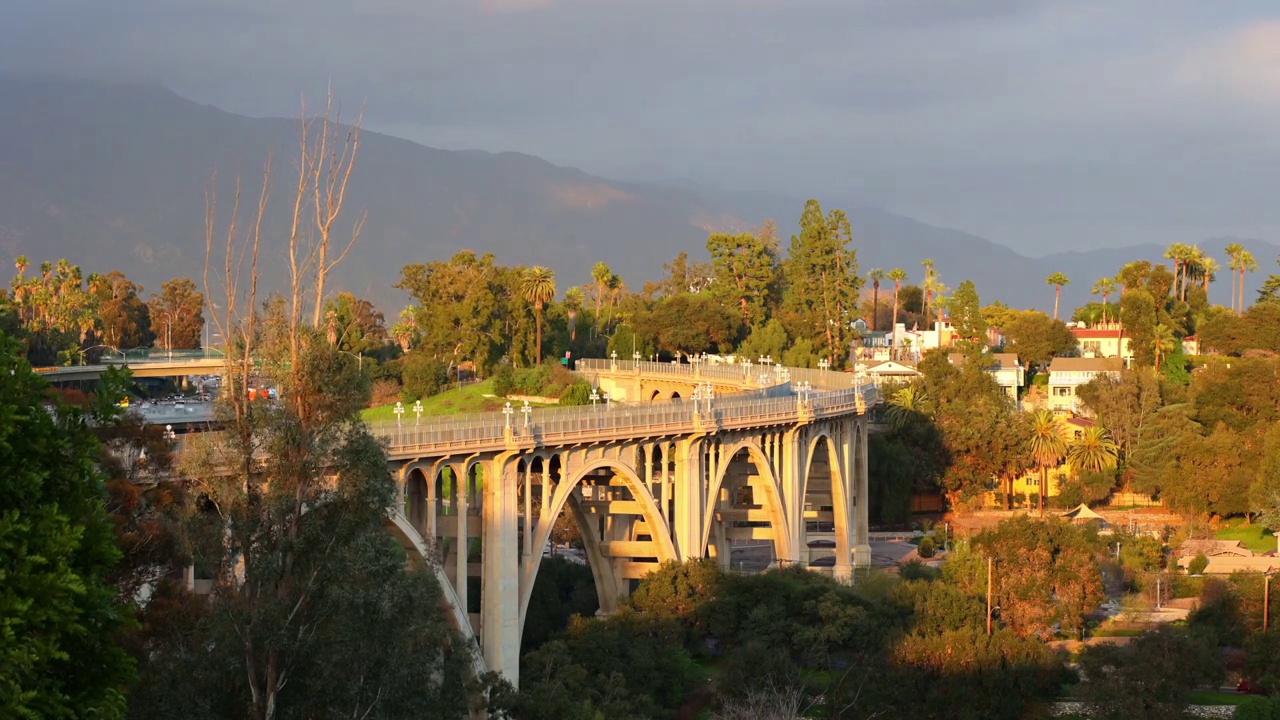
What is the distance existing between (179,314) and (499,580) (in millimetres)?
100813

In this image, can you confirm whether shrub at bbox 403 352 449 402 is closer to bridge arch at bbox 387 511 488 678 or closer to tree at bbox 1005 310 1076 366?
tree at bbox 1005 310 1076 366

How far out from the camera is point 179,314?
144875mm

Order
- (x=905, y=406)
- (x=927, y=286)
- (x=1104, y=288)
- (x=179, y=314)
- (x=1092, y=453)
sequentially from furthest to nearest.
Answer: (x=927, y=286) < (x=1104, y=288) < (x=179, y=314) < (x=905, y=406) < (x=1092, y=453)

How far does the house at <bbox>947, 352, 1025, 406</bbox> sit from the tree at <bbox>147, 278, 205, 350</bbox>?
67062 mm

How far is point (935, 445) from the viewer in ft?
339

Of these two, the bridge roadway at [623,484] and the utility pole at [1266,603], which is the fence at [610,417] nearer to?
the bridge roadway at [623,484]

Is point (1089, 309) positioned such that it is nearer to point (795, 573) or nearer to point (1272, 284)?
point (1272, 284)

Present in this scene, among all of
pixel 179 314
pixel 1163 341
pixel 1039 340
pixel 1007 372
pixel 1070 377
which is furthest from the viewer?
pixel 179 314

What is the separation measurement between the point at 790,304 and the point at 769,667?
3045 inches

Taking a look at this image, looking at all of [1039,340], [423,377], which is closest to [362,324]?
[423,377]

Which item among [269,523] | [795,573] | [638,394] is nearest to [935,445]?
[638,394]

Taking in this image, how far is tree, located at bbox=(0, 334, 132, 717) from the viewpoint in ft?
63.9

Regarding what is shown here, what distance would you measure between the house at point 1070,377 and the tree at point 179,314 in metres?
74.1

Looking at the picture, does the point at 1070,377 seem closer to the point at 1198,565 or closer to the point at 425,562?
the point at 1198,565
